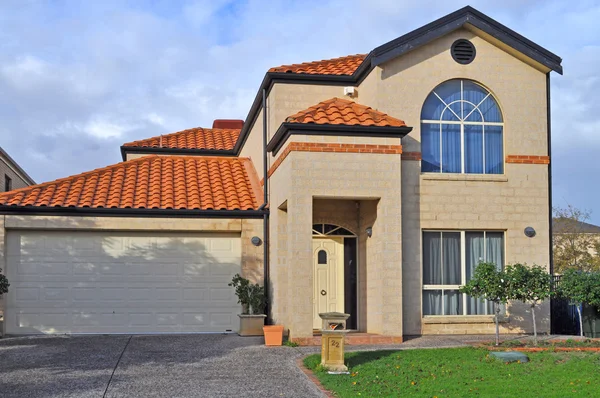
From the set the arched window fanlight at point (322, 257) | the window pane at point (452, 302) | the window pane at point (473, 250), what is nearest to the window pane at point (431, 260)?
the window pane at point (452, 302)

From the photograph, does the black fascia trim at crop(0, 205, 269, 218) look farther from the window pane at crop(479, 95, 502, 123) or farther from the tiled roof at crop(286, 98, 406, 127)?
→ the window pane at crop(479, 95, 502, 123)

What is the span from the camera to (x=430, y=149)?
17062 millimetres

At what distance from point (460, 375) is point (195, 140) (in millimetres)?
17596

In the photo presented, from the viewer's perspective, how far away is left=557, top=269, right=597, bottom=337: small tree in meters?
15.5

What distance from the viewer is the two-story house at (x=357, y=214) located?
619 inches

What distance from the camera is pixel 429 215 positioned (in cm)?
1669

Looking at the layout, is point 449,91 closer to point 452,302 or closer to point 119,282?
point 452,302

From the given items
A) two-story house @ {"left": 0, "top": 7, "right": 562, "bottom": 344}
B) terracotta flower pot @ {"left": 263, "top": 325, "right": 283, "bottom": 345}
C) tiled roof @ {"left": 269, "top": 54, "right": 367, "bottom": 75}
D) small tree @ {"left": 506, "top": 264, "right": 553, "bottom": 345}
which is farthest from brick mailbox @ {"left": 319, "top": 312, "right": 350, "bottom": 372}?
tiled roof @ {"left": 269, "top": 54, "right": 367, "bottom": 75}

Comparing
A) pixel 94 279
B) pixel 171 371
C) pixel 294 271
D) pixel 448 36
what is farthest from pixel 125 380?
pixel 448 36

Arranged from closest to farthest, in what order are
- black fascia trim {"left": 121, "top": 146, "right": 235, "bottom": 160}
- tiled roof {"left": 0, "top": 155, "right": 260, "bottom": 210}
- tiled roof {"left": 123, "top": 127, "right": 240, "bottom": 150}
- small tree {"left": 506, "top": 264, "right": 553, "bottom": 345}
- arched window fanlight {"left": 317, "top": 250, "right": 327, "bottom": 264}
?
small tree {"left": 506, "top": 264, "right": 553, "bottom": 345}
arched window fanlight {"left": 317, "top": 250, "right": 327, "bottom": 264}
tiled roof {"left": 0, "top": 155, "right": 260, "bottom": 210}
black fascia trim {"left": 121, "top": 146, "right": 235, "bottom": 160}
tiled roof {"left": 123, "top": 127, "right": 240, "bottom": 150}

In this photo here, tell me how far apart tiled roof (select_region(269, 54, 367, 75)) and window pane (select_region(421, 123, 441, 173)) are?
8.68ft

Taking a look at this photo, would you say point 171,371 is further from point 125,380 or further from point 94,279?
point 94,279

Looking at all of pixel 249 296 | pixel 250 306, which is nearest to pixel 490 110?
pixel 249 296

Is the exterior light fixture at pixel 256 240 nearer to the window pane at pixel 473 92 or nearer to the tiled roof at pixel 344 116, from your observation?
the tiled roof at pixel 344 116
